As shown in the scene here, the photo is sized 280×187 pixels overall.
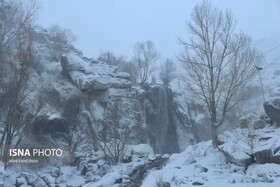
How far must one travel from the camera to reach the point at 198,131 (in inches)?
1537

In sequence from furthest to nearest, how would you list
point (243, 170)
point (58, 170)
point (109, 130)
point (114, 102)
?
point (114, 102) → point (109, 130) → point (58, 170) → point (243, 170)

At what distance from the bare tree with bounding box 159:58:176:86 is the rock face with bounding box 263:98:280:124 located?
32408mm

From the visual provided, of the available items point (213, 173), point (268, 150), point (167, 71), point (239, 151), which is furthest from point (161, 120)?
point (268, 150)

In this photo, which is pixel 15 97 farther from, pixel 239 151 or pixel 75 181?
pixel 239 151

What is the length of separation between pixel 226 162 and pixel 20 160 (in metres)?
11.2

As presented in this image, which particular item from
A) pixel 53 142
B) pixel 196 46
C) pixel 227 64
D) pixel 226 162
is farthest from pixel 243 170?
pixel 53 142

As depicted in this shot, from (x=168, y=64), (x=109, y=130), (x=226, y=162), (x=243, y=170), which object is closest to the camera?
(x=243, y=170)

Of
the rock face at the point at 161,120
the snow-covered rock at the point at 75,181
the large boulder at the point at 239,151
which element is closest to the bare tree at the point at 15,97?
the snow-covered rock at the point at 75,181

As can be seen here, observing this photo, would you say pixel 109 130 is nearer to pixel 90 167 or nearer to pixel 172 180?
pixel 90 167

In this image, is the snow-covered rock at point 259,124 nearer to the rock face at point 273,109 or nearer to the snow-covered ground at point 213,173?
the rock face at point 273,109

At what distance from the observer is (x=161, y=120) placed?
34.4 meters

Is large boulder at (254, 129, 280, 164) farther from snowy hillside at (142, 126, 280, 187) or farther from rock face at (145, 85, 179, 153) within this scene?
rock face at (145, 85, 179, 153)

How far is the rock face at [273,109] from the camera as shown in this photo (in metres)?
15.2

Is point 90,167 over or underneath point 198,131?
underneath
